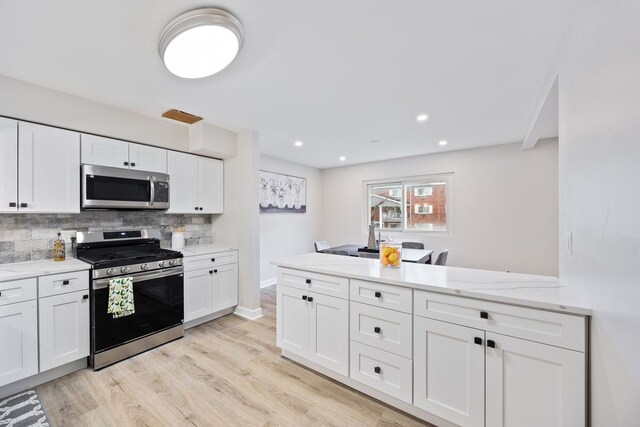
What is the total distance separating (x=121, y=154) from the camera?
110 inches

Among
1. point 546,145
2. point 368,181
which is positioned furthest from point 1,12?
point 546,145

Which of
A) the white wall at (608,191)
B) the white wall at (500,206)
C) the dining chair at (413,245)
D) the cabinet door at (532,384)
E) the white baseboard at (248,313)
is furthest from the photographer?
the dining chair at (413,245)

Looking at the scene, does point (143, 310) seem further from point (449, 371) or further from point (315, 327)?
point (449, 371)

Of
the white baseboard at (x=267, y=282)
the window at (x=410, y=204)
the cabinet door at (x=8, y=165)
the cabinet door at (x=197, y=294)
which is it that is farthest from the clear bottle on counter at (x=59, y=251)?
the window at (x=410, y=204)

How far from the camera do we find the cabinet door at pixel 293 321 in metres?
2.25

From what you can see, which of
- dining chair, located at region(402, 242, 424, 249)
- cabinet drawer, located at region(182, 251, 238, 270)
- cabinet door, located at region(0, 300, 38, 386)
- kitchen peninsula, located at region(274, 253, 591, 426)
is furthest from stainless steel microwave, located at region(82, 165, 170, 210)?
dining chair, located at region(402, 242, 424, 249)

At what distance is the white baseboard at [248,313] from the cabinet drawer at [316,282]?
4.36ft

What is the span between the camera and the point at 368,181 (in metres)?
5.67

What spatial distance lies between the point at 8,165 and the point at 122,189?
0.78m

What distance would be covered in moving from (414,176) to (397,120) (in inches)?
84.5

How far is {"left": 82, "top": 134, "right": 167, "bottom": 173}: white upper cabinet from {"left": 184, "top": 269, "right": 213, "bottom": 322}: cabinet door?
130 cm

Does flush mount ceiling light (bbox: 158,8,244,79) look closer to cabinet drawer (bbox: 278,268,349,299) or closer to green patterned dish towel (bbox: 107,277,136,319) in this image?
cabinet drawer (bbox: 278,268,349,299)

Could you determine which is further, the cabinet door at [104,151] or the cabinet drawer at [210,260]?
the cabinet drawer at [210,260]

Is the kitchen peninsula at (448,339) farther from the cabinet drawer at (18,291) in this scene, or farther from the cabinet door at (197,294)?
the cabinet drawer at (18,291)
